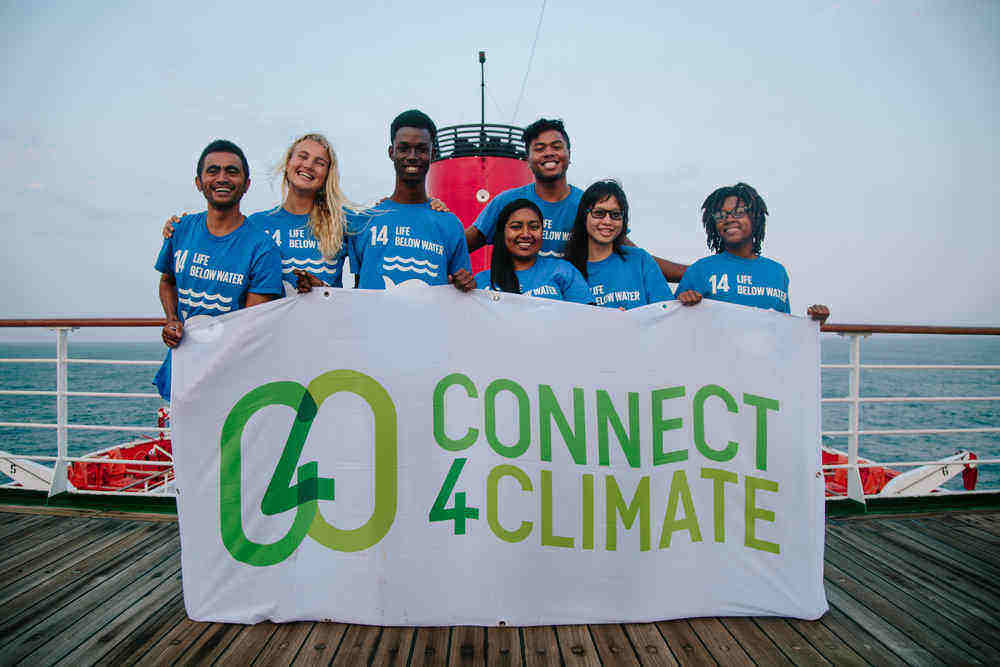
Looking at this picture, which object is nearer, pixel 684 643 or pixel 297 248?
pixel 684 643

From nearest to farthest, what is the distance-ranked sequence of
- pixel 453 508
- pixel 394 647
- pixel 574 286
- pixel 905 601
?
pixel 394 647, pixel 453 508, pixel 905 601, pixel 574 286

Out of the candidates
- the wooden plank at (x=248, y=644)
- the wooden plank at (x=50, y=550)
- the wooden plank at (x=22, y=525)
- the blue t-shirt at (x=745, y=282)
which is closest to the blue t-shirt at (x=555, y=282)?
the blue t-shirt at (x=745, y=282)

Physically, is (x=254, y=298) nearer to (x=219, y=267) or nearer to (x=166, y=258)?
(x=219, y=267)

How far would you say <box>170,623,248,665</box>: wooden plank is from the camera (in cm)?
165

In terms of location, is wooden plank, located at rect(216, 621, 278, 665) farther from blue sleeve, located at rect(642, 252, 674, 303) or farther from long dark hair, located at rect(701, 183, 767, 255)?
long dark hair, located at rect(701, 183, 767, 255)

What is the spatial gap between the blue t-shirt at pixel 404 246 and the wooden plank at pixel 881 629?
1951 millimetres

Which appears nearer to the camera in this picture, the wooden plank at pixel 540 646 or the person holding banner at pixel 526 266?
the wooden plank at pixel 540 646

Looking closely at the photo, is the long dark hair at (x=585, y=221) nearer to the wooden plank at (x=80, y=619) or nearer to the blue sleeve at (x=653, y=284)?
the blue sleeve at (x=653, y=284)

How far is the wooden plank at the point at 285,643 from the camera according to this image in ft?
5.40

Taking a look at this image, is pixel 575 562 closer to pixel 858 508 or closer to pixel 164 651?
pixel 164 651

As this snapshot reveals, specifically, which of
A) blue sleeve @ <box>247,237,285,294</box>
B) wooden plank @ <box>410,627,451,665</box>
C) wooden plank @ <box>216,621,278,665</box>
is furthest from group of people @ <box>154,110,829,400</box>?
wooden plank @ <box>410,627,451,665</box>

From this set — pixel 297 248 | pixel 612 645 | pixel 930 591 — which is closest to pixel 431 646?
pixel 612 645

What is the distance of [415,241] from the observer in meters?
2.26

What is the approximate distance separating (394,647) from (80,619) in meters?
1.17
